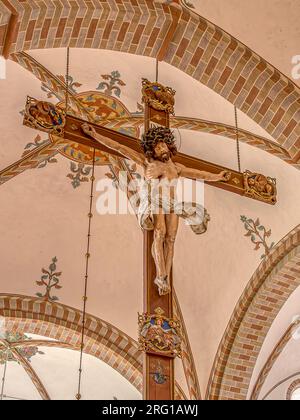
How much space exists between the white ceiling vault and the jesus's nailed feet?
3741 millimetres

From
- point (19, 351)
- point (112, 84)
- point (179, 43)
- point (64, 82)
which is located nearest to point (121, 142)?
point (179, 43)

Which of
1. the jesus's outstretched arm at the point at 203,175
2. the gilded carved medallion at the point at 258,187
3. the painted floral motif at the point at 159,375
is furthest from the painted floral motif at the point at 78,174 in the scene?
the painted floral motif at the point at 159,375

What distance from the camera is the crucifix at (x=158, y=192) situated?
3977 mm

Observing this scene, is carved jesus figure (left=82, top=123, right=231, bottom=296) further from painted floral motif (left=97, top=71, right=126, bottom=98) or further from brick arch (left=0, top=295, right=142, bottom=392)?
brick arch (left=0, top=295, right=142, bottom=392)

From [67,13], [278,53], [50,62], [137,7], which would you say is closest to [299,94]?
[278,53]

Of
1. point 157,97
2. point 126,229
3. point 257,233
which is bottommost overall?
point 157,97

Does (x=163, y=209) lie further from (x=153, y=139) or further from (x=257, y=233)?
(x=257, y=233)

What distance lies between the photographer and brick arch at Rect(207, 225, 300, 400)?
9.16 meters

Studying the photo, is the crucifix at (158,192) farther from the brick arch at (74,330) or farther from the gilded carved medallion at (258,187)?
the brick arch at (74,330)

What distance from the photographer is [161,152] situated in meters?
4.74

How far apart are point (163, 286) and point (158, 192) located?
698 millimetres

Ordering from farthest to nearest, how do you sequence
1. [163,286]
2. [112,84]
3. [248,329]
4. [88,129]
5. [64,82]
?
[248,329], [112,84], [64,82], [88,129], [163,286]

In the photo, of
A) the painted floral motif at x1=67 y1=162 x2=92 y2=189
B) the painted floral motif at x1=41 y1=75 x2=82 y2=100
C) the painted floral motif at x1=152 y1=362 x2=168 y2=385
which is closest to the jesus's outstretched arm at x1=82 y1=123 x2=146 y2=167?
the painted floral motif at x1=152 y1=362 x2=168 y2=385

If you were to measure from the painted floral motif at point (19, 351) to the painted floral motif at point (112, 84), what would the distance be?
4.99 meters
